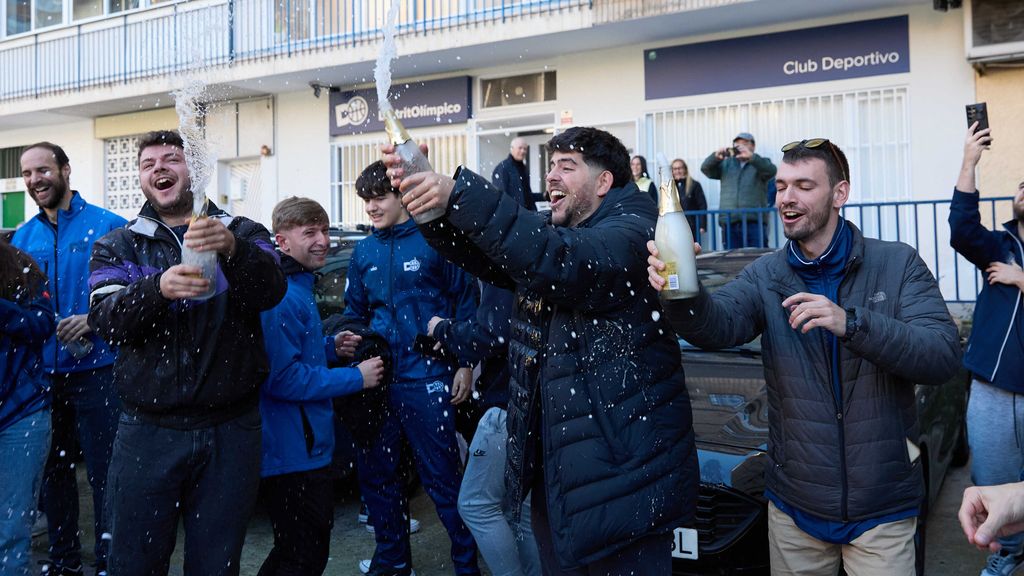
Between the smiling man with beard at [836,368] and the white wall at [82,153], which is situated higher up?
the white wall at [82,153]

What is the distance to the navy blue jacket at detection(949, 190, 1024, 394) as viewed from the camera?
431cm

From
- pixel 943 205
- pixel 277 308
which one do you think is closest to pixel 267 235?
pixel 277 308

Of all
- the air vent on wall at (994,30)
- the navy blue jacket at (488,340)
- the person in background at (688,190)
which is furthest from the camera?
the person in background at (688,190)

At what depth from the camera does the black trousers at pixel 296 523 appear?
378 cm

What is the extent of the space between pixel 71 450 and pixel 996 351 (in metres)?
4.98

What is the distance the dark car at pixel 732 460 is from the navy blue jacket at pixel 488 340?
37.9 inches

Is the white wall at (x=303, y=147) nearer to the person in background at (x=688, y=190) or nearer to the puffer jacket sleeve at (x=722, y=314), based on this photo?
the person in background at (x=688, y=190)

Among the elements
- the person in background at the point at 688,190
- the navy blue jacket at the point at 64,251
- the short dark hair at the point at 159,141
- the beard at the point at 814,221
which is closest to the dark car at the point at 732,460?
the beard at the point at 814,221

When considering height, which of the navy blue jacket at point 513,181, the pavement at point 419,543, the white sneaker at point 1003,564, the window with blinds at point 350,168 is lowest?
the pavement at point 419,543

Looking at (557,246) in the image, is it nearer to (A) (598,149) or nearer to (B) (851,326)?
(A) (598,149)

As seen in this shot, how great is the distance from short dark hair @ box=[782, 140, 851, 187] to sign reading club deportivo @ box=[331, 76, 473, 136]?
41.3ft

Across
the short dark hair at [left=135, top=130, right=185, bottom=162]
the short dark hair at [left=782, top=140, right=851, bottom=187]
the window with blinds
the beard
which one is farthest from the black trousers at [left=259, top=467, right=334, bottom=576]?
the window with blinds

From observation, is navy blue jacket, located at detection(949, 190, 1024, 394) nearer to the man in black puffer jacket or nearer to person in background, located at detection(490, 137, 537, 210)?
the man in black puffer jacket

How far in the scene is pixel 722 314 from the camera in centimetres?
293
